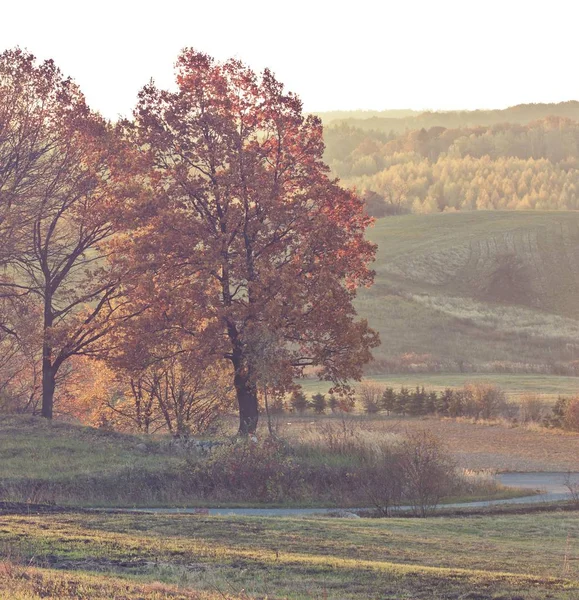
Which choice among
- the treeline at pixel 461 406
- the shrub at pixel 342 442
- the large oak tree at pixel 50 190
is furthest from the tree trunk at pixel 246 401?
the treeline at pixel 461 406

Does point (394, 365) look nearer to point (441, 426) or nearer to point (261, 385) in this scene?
point (441, 426)

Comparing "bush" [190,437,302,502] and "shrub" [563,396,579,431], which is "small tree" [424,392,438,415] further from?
"bush" [190,437,302,502]

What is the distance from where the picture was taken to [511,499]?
2484 centimetres

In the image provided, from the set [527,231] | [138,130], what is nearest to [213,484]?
[138,130]

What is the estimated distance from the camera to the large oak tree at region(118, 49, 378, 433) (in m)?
28.0

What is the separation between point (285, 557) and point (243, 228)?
17744 mm

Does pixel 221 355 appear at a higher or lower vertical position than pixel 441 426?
higher

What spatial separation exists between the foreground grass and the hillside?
203 ft

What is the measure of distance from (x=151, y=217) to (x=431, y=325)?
74688 mm

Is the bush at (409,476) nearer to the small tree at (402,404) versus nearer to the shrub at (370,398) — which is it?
the small tree at (402,404)

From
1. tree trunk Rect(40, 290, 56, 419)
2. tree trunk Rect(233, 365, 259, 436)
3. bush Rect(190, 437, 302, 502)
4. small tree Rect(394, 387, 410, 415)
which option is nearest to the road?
bush Rect(190, 437, 302, 502)

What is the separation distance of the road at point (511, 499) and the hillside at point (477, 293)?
4630 centimetres

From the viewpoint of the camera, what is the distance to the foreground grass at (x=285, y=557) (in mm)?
10055

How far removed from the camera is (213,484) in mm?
23438
